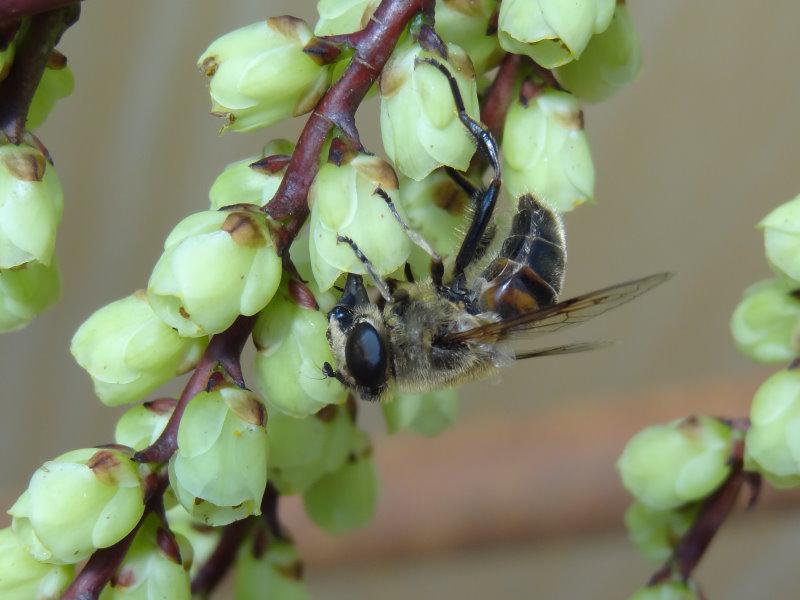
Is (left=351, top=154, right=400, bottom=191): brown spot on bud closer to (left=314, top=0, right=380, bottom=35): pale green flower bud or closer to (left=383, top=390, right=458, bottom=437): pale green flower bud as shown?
(left=314, top=0, right=380, bottom=35): pale green flower bud

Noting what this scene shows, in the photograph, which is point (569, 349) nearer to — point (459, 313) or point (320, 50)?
point (459, 313)

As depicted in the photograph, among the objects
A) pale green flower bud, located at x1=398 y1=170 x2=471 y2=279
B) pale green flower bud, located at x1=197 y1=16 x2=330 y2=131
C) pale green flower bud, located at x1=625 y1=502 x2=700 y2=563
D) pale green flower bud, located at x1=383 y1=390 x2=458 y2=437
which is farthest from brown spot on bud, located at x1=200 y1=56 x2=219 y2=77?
pale green flower bud, located at x1=625 y1=502 x2=700 y2=563

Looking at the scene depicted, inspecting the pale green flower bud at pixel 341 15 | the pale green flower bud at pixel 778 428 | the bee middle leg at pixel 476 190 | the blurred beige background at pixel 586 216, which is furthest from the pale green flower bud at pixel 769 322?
the blurred beige background at pixel 586 216

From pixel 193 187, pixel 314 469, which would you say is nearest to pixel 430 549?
pixel 193 187

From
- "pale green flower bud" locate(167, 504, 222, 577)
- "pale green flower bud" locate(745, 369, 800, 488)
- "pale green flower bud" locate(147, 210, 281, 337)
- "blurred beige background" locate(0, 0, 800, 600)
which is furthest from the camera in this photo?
"blurred beige background" locate(0, 0, 800, 600)

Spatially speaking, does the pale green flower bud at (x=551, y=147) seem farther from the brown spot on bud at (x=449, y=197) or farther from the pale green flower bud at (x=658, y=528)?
the pale green flower bud at (x=658, y=528)

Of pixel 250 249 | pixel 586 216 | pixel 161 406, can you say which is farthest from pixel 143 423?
pixel 586 216
